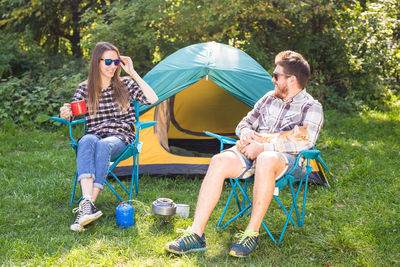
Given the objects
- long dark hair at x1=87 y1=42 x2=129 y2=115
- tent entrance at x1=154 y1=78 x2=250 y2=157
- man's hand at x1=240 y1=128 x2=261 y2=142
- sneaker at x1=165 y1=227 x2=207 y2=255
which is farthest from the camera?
tent entrance at x1=154 y1=78 x2=250 y2=157

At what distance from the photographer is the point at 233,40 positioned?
645cm

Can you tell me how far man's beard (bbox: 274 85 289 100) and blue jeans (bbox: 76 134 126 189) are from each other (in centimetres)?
108

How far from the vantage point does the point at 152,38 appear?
602 centimetres

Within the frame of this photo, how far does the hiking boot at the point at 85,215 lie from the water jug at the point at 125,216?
4.8 inches

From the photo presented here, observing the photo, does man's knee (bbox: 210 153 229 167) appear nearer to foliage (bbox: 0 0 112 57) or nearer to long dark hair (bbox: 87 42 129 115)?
long dark hair (bbox: 87 42 129 115)

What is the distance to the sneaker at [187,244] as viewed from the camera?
2150 mm

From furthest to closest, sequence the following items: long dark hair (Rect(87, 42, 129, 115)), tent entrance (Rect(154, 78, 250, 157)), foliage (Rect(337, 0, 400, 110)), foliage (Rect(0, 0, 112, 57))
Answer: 1. foliage (Rect(0, 0, 112, 57))
2. foliage (Rect(337, 0, 400, 110))
3. tent entrance (Rect(154, 78, 250, 157))
4. long dark hair (Rect(87, 42, 129, 115))

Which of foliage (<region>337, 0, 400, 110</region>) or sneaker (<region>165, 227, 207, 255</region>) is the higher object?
foliage (<region>337, 0, 400, 110</region>)

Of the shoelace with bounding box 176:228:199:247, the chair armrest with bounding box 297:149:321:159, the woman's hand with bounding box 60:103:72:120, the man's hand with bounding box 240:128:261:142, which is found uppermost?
the woman's hand with bounding box 60:103:72:120

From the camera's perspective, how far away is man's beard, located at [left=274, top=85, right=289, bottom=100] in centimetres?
257

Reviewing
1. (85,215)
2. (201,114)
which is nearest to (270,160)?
(85,215)

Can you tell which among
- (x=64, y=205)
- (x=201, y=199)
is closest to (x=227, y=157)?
(x=201, y=199)

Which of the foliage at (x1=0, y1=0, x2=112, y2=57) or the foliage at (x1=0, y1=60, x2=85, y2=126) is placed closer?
the foliage at (x1=0, y1=60, x2=85, y2=126)

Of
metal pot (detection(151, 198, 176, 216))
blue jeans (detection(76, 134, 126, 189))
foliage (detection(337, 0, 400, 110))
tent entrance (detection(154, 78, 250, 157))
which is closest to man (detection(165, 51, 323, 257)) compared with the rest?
metal pot (detection(151, 198, 176, 216))
